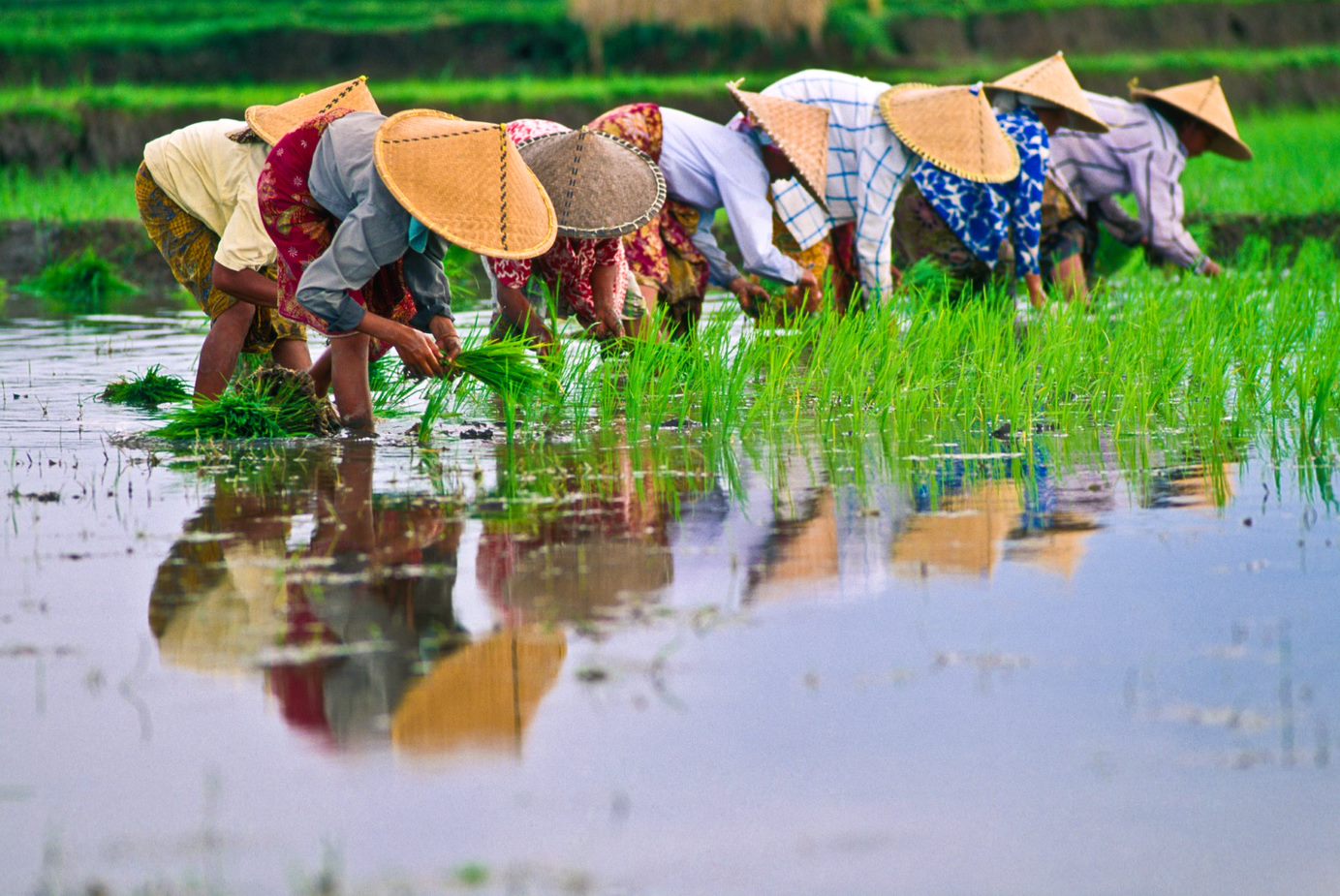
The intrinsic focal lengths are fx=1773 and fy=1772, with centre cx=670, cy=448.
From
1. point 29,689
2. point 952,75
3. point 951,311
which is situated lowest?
point 29,689

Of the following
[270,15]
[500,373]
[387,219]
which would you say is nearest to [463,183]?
[387,219]

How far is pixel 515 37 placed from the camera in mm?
21125

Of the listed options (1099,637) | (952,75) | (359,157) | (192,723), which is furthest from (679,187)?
(952,75)

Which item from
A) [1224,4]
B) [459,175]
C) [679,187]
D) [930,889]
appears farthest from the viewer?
[1224,4]

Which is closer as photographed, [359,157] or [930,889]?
[930,889]

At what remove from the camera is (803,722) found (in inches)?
92.7

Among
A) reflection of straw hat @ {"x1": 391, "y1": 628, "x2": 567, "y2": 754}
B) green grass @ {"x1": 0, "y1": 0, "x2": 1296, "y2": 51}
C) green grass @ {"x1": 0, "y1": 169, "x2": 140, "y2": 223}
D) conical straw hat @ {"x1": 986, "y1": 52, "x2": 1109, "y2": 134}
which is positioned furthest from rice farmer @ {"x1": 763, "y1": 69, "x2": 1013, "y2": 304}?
green grass @ {"x1": 0, "y1": 0, "x2": 1296, "y2": 51}

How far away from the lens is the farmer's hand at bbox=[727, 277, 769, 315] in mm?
6152

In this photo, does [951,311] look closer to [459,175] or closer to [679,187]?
[679,187]

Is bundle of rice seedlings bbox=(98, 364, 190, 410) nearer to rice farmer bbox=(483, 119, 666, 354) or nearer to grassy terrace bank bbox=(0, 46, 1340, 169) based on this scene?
rice farmer bbox=(483, 119, 666, 354)

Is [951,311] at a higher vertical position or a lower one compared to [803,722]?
higher

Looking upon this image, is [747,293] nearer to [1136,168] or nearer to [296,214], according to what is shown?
[296,214]

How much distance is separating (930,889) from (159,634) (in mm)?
1407

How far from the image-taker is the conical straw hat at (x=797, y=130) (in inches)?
235
